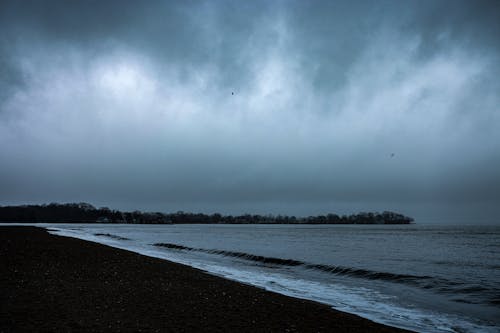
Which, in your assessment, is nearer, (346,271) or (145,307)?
(145,307)

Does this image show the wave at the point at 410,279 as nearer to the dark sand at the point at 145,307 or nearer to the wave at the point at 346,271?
the wave at the point at 346,271

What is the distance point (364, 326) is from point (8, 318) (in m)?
9.59

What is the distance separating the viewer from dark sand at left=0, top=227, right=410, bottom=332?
30.2ft

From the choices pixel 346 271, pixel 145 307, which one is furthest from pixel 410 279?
A: pixel 145 307

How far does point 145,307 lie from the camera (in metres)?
11.1

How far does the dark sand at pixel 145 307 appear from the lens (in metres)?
9.20

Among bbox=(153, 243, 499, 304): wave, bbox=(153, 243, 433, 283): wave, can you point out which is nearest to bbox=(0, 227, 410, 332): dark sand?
bbox=(153, 243, 499, 304): wave

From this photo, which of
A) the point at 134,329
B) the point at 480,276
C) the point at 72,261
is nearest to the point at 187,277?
the point at 72,261

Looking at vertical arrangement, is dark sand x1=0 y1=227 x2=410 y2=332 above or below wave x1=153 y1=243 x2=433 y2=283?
above

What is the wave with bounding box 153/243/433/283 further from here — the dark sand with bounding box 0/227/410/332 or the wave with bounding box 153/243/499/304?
the dark sand with bounding box 0/227/410/332

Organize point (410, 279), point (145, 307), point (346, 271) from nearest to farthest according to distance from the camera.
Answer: point (145, 307), point (410, 279), point (346, 271)

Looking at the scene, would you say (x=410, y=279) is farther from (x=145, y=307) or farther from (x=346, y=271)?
(x=145, y=307)

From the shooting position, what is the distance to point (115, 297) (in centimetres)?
1217

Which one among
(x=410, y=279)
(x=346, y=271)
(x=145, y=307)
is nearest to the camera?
(x=145, y=307)
